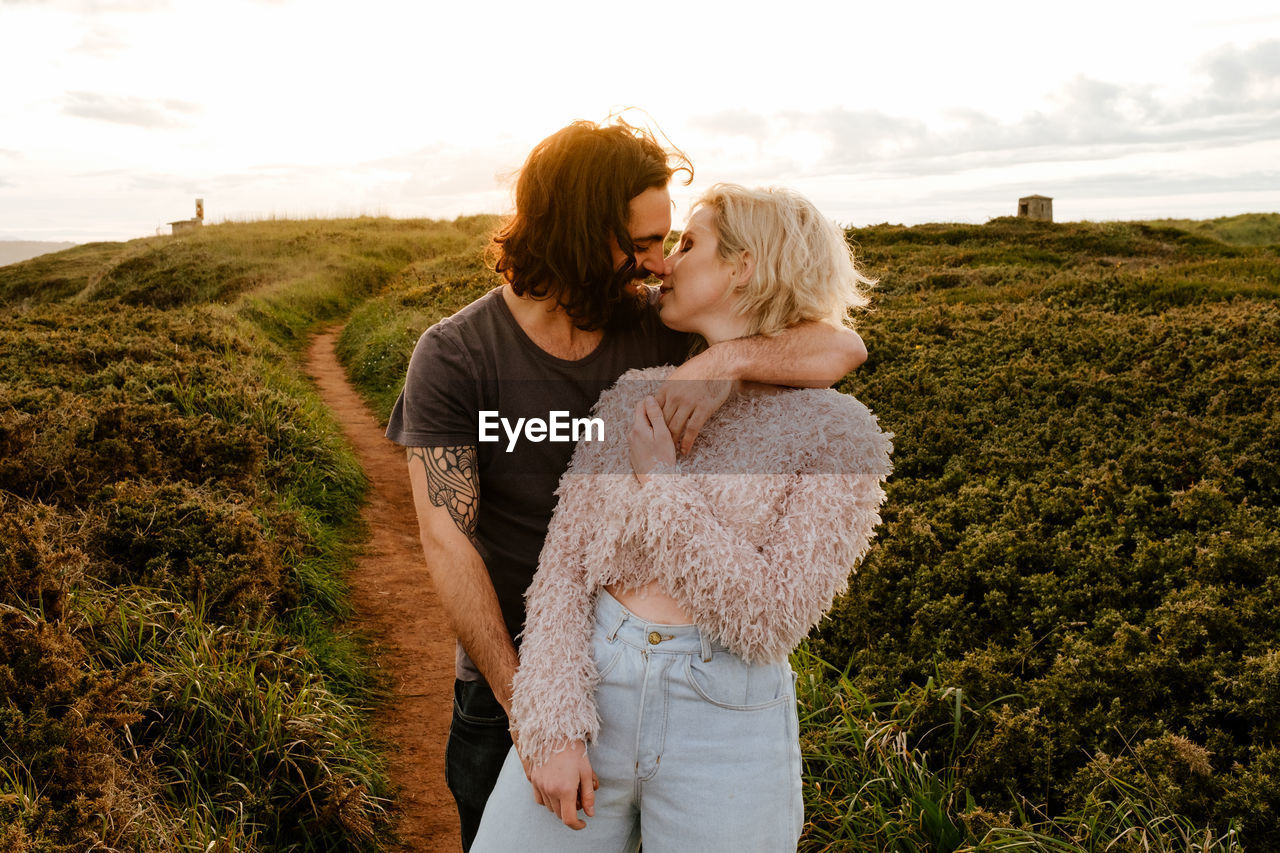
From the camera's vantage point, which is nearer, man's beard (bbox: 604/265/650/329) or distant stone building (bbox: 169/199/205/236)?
man's beard (bbox: 604/265/650/329)

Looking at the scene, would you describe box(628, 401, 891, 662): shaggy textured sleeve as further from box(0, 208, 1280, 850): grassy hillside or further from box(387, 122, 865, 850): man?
box(0, 208, 1280, 850): grassy hillside

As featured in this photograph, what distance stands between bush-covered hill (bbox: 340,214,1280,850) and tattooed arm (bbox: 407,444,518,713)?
6.19 ft

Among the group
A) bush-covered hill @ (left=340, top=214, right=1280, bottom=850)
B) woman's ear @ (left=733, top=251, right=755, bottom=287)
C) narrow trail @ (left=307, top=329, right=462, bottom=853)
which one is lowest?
narrow trail @ (left=307, top=329, right=462, bottom=853)

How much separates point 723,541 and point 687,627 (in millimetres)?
207

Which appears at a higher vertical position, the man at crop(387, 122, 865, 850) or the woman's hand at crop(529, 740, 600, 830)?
the man at crop(387, 122, 865, 850)

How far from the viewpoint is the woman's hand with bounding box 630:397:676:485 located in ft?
6.13

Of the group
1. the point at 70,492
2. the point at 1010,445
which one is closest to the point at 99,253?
the point at 70,492

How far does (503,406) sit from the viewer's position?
7.48 feet

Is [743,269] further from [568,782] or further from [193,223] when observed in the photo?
[193,223]

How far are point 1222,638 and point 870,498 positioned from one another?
3442 mm

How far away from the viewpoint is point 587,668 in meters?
1.81

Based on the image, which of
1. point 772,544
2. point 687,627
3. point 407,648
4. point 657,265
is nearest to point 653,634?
point 687,627

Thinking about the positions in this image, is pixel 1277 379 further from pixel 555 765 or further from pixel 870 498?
pixel 555 765

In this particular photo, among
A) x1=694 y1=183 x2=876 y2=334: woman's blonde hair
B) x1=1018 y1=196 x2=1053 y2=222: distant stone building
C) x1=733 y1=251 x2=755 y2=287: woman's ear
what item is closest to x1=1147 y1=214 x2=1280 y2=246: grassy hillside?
x1=1018 y1=196 x2=1053 y2=222: distant stone building
